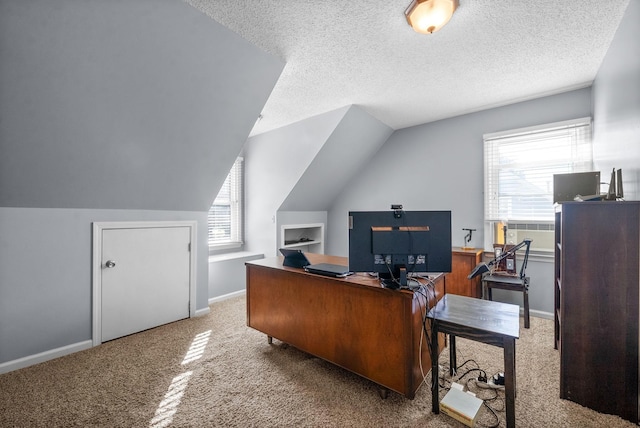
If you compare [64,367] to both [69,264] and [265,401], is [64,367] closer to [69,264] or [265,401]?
[69,264]

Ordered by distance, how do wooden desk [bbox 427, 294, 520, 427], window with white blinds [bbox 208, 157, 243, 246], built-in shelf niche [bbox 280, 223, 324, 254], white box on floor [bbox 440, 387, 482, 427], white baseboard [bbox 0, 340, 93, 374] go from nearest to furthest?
wooden desk [bbox 427, 294, 520, 427]
white box on floor [bbox 440, 387, 482, 427]
white baseboard [bbox 0, 340, 93, 374]
window with white blinds [bbox 208, 157, 243, 246]
built-in shelf niche [bbox 280, 223, 324, 254]

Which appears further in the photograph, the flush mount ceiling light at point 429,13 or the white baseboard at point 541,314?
the white baseboard at point 541,314

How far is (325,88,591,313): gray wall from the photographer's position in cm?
326

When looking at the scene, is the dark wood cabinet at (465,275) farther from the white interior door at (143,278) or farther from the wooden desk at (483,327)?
the white interior door at (143,278)

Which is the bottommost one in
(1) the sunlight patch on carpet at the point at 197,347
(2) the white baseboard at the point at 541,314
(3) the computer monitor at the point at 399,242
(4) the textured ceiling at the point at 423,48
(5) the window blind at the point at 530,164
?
(1) the sunlight patch on carpet at the point at 197,347

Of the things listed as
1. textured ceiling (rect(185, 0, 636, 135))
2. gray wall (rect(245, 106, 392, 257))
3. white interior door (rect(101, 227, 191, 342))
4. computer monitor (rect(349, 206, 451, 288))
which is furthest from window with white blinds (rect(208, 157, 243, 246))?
computer monitor (rect(349, 206, 451, 288))

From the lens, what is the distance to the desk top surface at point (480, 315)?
60.0 inches

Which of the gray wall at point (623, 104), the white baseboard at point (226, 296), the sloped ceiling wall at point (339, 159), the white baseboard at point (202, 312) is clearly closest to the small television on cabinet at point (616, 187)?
the gray wall at point (623, 104)

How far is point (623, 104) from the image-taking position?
2.01 m

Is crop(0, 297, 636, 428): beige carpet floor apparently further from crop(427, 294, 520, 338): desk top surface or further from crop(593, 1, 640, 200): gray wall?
crop(593, 1, 640, 200): gray wall

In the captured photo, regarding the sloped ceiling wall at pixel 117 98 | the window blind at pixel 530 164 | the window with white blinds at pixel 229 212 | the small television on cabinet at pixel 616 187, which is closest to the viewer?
the sloped ceiling wall at pixel 117 98

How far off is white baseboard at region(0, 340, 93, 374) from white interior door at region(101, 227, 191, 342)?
18 centimetres

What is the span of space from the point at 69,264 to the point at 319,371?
2.44 metres

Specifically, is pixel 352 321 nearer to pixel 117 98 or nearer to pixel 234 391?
pixel 234 391
